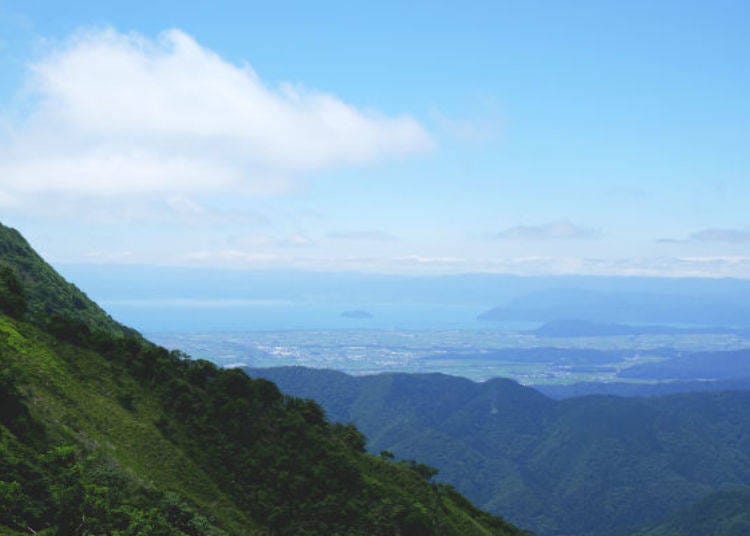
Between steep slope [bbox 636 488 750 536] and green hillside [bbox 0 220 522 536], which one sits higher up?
green hillside [bbox 0 220 522 536]

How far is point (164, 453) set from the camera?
32344 mm

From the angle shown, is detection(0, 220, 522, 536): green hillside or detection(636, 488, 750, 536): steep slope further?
detection(636, 488, 750, 536): steep slope

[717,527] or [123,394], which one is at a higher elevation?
[123,394]

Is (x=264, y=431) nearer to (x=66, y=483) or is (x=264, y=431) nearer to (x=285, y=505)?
(x=285, y=505)

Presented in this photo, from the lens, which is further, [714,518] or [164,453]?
[714,518]

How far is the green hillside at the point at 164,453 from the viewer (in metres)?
21.6

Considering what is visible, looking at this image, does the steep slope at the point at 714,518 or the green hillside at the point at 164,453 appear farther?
the steep slope at the point at 714,518

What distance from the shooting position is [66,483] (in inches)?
850

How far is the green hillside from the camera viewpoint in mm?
21614

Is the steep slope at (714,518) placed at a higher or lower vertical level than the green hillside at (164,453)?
lower

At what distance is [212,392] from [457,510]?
22.3m

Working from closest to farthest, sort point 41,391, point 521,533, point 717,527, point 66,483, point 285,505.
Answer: point 66,483, point 41,391, point 285,505, point 521,533, point 717,527

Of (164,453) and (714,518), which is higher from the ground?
(164,453)

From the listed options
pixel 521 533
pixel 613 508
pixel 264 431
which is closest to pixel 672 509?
pixel 613 508
